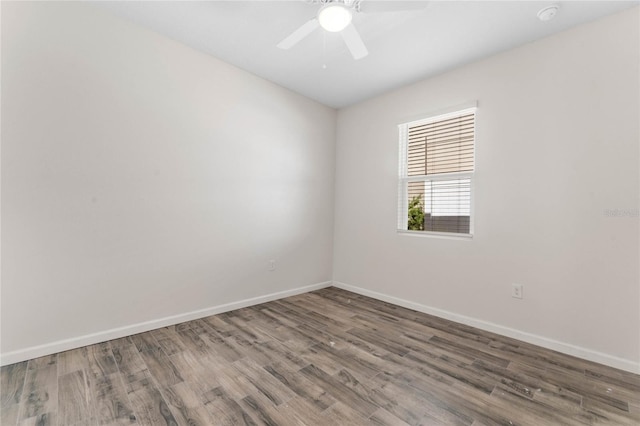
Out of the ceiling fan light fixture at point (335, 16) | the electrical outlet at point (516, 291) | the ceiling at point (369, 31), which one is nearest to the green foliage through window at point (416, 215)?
the electrical outlet at point (516, 291)

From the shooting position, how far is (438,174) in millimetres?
3166

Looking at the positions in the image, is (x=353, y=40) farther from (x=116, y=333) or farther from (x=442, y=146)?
(x=116, y=333)

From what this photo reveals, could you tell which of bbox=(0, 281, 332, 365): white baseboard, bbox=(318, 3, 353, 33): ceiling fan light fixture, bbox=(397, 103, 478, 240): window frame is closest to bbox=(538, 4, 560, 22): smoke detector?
bbox=(397, 103, 478, 240): window frame

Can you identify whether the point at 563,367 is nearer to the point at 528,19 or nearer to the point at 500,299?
the point at 500,299

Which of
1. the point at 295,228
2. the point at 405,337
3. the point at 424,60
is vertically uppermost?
the point at 424,60

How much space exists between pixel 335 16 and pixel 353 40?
1.13 ft

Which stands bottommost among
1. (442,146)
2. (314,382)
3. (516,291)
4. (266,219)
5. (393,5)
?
(314,382)

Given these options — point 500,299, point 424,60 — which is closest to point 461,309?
point 500,299

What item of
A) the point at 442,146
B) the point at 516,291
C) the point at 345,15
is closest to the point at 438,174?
the point at 442,146

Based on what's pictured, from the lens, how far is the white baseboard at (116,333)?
199 centimetres

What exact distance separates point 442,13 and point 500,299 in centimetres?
253

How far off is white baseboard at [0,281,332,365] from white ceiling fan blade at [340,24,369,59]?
9.10 ft

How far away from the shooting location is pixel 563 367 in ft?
6.66

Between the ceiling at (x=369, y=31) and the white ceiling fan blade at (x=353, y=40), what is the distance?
31cm
